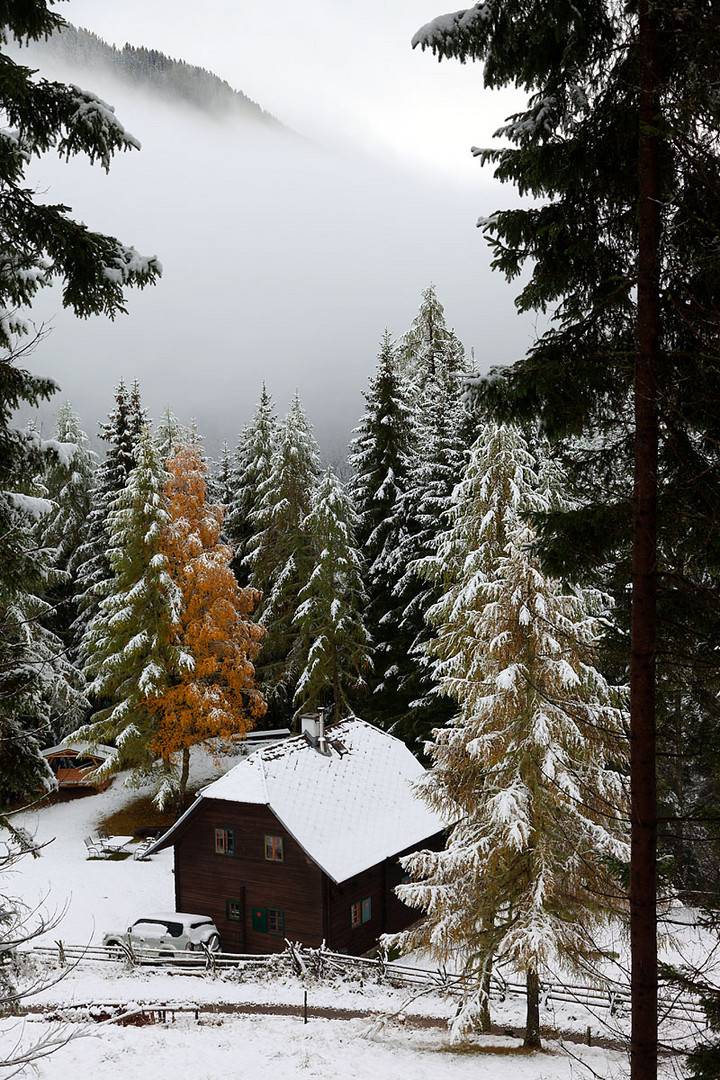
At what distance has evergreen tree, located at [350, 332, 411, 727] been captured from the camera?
3406 centimetres

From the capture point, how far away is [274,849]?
24781 millimetres

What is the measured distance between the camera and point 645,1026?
689cm

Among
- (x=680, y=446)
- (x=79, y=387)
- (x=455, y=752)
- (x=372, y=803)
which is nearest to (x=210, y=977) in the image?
(x=372, y=803)

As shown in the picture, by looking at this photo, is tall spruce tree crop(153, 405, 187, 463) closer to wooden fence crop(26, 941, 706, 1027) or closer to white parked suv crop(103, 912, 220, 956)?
white parked suv crop(103, 912, 220, 956)

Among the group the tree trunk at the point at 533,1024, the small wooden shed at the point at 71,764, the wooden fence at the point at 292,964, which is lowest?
the wooden fence at the point at 292,964

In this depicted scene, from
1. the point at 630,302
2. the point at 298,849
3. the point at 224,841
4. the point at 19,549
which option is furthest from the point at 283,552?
the point at 630,302

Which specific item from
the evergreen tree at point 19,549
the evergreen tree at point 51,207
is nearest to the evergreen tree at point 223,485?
the evergreen tree at point 19,549

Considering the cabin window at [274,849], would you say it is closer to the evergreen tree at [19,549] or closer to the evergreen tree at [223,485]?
the evergreen tree at [19,549]

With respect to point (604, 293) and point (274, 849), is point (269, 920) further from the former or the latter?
point (604, 293)

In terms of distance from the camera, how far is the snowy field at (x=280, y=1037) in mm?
15031

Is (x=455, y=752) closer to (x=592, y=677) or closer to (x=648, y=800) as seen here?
(x=592, y=677)

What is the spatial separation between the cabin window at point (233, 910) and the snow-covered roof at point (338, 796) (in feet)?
9.50

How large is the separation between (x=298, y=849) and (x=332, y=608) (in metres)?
11.6

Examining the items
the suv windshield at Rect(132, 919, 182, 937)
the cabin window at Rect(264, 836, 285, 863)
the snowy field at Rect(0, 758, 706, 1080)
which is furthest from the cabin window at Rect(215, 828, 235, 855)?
the snowy field at Rect(0, 758, 706, 1080)
